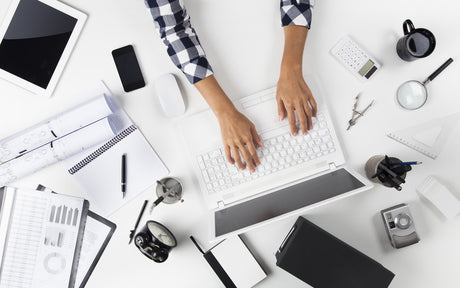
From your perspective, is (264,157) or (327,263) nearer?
(327,263)

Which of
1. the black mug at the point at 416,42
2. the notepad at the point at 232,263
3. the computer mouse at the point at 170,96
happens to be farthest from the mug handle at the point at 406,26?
the notepad at the point at 232,263

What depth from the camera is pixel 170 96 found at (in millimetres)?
954

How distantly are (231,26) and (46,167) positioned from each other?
29.3 inches

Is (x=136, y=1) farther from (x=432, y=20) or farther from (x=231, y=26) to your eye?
(x=432, y=20)

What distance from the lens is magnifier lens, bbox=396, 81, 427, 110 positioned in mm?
950

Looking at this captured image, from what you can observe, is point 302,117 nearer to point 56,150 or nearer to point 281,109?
point 281,109

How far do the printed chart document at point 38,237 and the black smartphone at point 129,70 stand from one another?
396mm

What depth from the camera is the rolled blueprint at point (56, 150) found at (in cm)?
93

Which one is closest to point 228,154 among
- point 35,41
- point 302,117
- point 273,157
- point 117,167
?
point 273,157

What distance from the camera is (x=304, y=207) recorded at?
Answer: 748mm

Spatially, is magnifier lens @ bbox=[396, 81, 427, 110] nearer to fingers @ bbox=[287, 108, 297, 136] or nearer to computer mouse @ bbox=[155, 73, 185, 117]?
fingers @ bbox=[287, 108, 297, 136]

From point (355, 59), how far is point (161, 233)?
0.80m

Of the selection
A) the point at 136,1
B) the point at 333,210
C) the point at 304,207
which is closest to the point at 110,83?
the point at 136,1

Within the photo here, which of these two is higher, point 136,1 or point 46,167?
point 136,1
